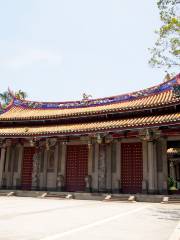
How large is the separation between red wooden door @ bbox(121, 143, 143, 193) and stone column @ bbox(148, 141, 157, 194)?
103 centimetres

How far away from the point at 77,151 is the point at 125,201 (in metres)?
5.39

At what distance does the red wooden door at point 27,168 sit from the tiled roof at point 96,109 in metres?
2.44

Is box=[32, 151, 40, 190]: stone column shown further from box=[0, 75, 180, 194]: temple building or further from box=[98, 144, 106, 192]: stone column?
box=[98, 144, 106, 192]: stone column

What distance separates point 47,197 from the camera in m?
15.6

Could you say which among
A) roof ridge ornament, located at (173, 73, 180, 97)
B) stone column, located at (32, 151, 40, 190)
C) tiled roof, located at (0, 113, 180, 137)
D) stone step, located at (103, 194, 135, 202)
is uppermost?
roof ridge ornament, located at (173, 73, 180, 97)

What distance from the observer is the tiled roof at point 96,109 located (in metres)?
16.3

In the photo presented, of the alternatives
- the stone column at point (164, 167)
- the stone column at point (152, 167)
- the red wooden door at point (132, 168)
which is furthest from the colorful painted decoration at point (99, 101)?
the stone column at point (152, 167)

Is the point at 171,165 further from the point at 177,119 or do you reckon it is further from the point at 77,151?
the point at 177,119

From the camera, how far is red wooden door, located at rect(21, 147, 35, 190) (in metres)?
18.8

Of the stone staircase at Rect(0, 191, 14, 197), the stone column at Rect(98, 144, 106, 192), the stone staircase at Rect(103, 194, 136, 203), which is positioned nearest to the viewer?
the stone staircase at Rect(103, 194, 136, 203)

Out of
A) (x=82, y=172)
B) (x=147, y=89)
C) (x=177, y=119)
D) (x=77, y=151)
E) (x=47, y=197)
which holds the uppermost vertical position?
(x=147, y=89)

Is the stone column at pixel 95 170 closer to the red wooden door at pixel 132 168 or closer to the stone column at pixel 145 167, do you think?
the red wooden door at pixel 132 168

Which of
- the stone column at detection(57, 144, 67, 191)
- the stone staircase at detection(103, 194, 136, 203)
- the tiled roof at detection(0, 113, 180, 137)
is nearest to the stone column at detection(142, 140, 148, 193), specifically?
the stone staircase at detection(103, 194, 136, 203)

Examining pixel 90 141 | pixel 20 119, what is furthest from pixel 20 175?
pixel 90 141
